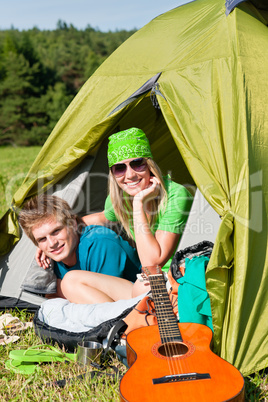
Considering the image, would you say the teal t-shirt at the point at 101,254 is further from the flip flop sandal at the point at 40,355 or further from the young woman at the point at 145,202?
the flip flop sandal at the point at 40,355

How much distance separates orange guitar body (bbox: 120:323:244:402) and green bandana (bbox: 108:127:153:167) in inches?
40.9

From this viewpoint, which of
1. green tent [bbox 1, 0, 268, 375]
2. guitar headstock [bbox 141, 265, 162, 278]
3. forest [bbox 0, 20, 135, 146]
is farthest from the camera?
forest [bbox 0, 20, 135, 146]

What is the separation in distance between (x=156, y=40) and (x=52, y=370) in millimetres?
2020

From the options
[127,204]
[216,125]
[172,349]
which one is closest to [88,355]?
[172,349]

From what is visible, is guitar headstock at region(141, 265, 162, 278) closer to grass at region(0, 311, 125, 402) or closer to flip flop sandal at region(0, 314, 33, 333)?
grass at region(0, 311, 125, 402)

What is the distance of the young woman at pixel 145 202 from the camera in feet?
8.29

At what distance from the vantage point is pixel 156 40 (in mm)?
2951

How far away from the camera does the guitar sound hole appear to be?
6.46 ft

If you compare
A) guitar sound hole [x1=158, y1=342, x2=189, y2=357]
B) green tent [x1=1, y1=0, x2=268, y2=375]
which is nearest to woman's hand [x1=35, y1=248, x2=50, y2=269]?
green tent [x1=1, y1=0, x2=268, y2=375]

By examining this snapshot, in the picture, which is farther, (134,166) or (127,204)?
(127,204)

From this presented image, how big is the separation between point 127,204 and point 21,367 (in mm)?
1123

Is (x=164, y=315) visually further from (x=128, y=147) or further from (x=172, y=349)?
(x=128, y=147)

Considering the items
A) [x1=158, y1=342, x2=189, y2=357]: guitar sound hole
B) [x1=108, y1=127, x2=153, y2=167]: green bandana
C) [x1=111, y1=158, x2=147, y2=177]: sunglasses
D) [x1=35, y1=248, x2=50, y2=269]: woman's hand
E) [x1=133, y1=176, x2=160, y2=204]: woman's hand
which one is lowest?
[x1=158, y1=342, x2=189, y2=357]: guitar sound hole

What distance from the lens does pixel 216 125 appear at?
2324mm
